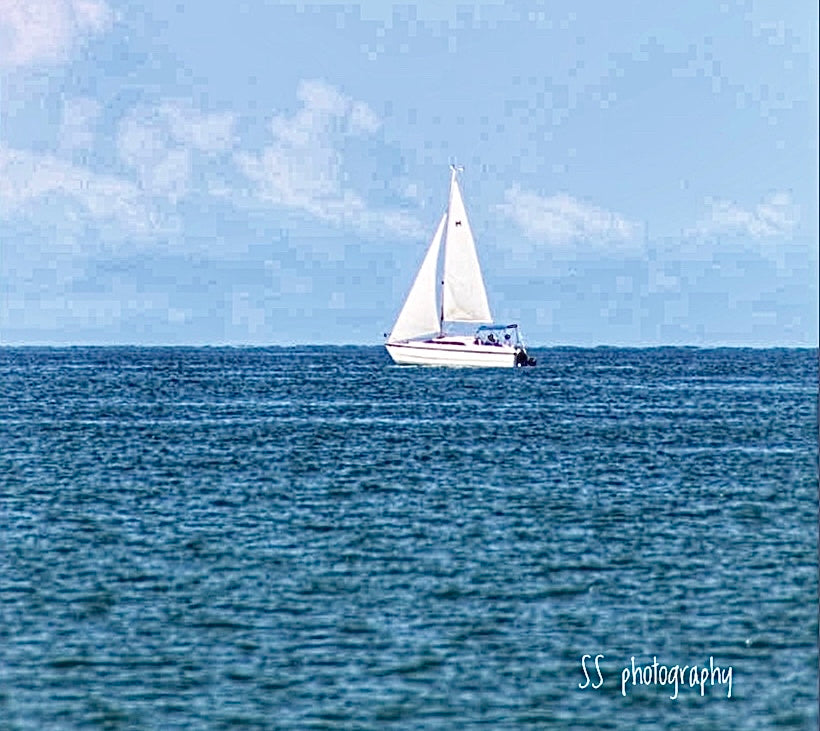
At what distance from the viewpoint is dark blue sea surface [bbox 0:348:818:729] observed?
26.7 metres

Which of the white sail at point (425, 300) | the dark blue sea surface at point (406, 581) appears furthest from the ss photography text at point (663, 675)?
the white sail at point (425, 300)

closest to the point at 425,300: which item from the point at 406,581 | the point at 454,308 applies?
the point at 454,308

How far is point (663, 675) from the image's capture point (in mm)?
28172

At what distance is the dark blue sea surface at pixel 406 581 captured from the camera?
26719 mm

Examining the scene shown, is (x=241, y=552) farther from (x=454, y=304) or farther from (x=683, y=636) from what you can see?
(x=454, y=304)

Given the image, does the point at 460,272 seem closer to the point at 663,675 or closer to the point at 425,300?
the point at 425,300

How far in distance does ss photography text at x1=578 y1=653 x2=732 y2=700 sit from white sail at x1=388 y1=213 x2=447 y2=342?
109 metres

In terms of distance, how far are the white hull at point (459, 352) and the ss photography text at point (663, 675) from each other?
11173 cm

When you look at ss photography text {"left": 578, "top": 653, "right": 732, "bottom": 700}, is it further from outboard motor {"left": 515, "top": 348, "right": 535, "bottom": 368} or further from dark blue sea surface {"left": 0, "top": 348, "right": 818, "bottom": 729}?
outboard motor {"left": 515, "top": 348, "right": 535, "bottom": 368}

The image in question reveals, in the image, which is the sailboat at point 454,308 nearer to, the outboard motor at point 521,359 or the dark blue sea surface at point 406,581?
the outboard motor at point 521,359

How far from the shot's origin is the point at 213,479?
179 ft

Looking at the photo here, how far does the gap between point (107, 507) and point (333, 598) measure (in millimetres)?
15395

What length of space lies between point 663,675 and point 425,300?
11055 centimetres

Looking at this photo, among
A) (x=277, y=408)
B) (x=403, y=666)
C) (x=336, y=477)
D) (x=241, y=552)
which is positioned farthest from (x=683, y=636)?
(x=277, y=408)
